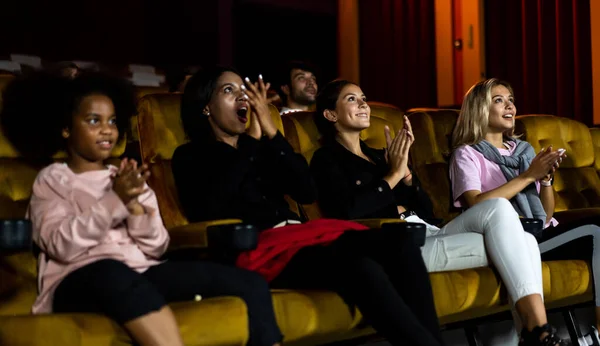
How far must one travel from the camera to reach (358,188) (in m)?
2.74

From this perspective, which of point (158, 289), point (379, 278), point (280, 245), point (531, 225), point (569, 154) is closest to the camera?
point (158, 289)

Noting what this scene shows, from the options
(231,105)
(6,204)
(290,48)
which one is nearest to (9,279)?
(6,204)

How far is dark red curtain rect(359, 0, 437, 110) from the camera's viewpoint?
6.77m

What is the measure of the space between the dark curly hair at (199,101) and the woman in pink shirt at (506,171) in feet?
3.05

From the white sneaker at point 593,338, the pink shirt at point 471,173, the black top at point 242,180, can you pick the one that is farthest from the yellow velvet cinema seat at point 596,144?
the black top at point 242,180

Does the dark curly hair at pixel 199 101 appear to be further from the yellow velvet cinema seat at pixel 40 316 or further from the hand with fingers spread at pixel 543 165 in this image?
the hand with fingers spread at pixel 543 165

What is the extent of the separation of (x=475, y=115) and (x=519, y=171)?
0.25 meters

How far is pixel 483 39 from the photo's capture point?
6473mm

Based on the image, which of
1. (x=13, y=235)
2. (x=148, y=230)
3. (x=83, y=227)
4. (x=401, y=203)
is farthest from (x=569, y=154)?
(x=13, y=235)

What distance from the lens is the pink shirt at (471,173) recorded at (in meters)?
3.05

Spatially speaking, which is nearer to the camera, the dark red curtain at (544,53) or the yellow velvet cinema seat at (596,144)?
the yellow velvet cinema seat at (596,144)

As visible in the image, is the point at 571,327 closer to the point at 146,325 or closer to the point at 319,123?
the point at 319,123

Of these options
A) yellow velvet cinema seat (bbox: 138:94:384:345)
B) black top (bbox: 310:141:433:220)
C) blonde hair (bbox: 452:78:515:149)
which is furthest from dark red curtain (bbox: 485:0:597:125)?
yellow velvet cinema seat (bbox: 138:94:384:345)

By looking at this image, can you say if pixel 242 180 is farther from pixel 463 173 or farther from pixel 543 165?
pixel 543 165
